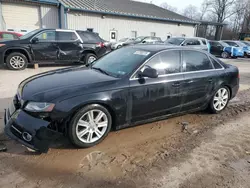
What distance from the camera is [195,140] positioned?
11.8 feet

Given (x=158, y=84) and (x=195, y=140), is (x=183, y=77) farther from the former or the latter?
(x=195, y=140)

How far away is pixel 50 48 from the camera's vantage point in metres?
9.17

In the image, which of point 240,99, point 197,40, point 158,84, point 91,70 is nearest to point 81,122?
point 91,70

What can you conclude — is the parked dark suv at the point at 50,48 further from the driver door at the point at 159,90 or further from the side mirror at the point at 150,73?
the side mirror at the point at 150,73

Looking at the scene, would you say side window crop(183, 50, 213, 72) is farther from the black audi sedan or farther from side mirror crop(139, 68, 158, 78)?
side mirror crop(139, 68, 158, 78)

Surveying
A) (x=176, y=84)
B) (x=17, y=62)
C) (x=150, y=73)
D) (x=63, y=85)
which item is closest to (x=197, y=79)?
(x=176, y=84)

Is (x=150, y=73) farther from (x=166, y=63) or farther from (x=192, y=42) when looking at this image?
(x=192, y=42)

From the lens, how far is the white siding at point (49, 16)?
16.3 meters

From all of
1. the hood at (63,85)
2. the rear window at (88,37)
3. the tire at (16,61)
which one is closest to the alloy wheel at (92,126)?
the hood at (63,85)

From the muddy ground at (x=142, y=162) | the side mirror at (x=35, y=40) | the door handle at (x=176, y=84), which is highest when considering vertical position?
the side mirror at (x=35, y=40)

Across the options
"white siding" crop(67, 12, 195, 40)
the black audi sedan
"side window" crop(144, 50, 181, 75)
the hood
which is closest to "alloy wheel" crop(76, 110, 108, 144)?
the black audi sedan

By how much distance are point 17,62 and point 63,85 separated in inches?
260

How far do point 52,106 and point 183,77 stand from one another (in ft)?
7.89

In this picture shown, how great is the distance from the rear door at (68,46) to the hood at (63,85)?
20.1 feet
